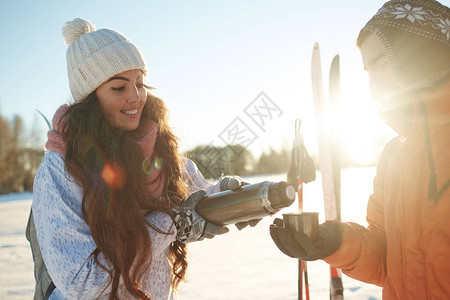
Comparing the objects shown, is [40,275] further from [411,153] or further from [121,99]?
[411,153]

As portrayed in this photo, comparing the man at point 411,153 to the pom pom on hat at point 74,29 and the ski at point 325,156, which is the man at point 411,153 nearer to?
the ski at point 325,156

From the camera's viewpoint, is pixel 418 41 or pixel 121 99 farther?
pixel 121 99

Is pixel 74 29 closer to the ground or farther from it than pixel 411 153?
farther from it

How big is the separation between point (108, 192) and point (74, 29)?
862mm

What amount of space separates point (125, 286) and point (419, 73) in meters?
1.32

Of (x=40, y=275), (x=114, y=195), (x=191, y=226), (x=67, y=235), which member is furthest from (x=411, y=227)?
(x=40, y=275)

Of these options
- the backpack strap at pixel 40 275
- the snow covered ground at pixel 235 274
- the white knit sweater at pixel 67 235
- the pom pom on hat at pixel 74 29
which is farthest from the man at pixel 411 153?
the snow covered ground at pixel 235 274

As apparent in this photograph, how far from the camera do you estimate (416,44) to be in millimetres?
967

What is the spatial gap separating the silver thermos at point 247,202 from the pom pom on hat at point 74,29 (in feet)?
3.42

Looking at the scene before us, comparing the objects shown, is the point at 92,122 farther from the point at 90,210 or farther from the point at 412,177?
the point at 412,177

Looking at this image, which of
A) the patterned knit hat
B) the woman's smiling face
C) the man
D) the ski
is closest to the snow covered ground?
the ski

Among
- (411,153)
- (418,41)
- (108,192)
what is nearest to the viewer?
(418,41)

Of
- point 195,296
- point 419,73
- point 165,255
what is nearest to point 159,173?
point 165,255

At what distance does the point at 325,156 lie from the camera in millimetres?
2119
